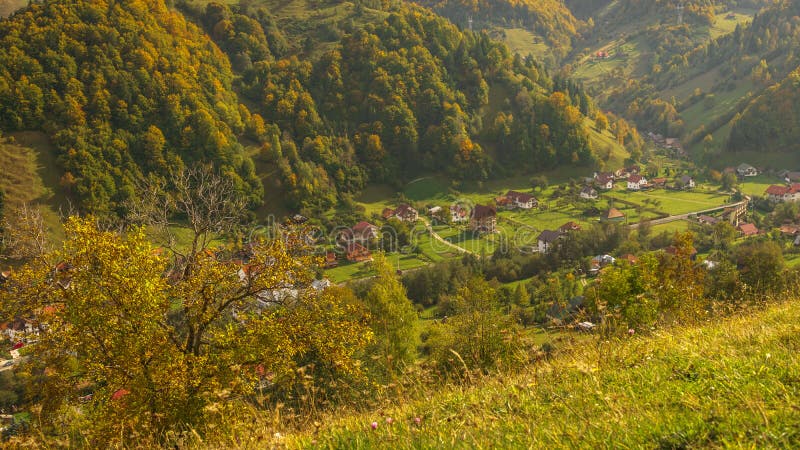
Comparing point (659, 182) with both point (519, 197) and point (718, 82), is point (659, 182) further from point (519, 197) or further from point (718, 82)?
point (718, 82)

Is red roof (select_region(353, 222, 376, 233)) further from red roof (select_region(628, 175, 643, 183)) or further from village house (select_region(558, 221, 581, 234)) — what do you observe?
red roof (select_region(628, 175, 643, 183))

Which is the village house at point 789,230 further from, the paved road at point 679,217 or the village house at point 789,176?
the village house at point 789,176

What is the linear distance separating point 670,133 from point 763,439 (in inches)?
6859

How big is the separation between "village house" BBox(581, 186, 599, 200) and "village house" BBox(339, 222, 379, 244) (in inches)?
1787

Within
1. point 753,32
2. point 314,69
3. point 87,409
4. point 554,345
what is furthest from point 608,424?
point 753,32

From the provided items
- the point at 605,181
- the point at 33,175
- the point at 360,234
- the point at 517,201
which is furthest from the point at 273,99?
the point at 605,181

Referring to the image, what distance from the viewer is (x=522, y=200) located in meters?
96.2

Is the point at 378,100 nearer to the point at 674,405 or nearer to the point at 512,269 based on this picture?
the point at 512,269

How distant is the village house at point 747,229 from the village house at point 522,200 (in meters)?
33.6

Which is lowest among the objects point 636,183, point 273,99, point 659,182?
point 659,182

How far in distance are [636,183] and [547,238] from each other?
42.3 metres

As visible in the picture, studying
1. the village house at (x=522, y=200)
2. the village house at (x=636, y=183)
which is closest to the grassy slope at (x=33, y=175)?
the village house at (x=522, y=200)

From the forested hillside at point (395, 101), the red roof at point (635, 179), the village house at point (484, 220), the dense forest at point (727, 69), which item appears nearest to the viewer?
the village house at point (484, 220)

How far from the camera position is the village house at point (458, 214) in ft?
296
